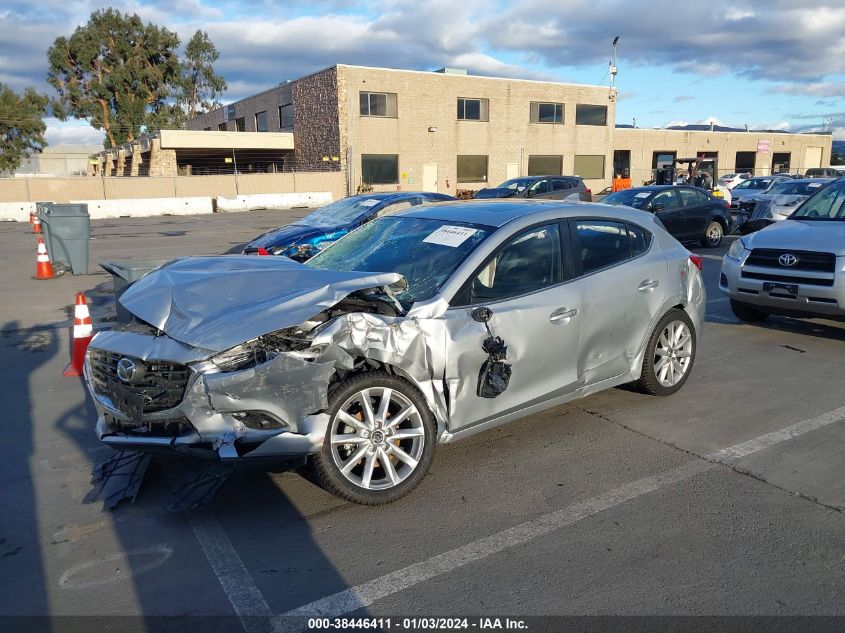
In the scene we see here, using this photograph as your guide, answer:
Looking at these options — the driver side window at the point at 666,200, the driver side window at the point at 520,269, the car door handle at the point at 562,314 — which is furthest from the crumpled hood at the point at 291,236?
the driver side window at the point at 666,200

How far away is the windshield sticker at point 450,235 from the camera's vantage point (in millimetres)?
4574

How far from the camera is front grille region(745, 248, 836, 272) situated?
6980 millimetres

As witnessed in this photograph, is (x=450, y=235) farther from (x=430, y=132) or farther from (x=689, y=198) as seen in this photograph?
(x=430, y=132)

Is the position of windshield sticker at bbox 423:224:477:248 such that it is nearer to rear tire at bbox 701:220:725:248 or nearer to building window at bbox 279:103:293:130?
rear tire at bbox 701:220:725:248

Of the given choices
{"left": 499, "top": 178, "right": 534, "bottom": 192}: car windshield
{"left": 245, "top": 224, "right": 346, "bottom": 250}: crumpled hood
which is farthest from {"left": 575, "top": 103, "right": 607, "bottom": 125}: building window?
{"left": 245, "top": 224, "right": 346, "bottom": 250}: crumpled hood

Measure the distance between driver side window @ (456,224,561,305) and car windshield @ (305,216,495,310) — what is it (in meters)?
0.18

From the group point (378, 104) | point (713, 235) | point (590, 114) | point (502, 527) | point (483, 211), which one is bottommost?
point (502, 527)

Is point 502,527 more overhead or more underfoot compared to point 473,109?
more underfoot

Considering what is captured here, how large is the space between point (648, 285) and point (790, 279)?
2.99 metres

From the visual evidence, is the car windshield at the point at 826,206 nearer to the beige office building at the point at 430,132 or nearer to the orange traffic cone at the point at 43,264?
the orange traffic cone at the point at 43,264

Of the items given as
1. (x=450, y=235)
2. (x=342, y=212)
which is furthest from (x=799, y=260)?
(x=342, y=212)

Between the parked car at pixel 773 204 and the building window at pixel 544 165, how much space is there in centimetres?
2435

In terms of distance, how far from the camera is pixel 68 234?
1238 centimetres

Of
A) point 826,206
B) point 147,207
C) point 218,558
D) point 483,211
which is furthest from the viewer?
point 147,207
